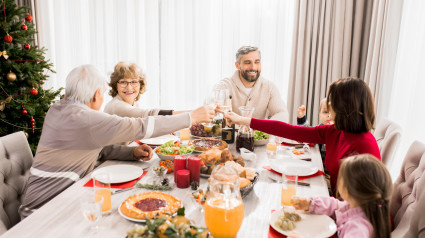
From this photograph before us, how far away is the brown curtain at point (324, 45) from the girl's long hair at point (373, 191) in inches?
96.7

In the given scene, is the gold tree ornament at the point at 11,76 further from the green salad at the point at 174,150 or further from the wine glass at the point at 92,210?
the wine glass at the point at 92,210

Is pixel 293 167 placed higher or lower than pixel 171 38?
lower

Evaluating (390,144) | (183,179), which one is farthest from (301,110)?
(183,179)

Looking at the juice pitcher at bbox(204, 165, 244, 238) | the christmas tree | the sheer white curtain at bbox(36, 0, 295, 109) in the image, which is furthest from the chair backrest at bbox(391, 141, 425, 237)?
the christmas tree

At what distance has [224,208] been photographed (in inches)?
39.0

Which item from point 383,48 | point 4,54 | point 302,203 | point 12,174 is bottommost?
point 12,174

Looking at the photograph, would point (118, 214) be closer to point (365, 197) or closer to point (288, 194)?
point (288, 194)

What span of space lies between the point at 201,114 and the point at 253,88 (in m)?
1.33

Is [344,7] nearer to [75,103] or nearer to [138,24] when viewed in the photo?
[138,24]

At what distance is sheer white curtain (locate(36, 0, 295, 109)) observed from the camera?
3699 mm

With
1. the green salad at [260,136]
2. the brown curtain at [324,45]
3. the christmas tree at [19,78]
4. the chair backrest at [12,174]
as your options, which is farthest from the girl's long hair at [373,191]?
the christmas tree at [19,78]

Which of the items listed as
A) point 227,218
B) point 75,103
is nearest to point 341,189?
point 227,218

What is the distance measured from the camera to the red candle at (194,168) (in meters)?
1.46

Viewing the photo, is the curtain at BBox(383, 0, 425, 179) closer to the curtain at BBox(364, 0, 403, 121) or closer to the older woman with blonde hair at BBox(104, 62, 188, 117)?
the curtain at BBox(364, 0, 403, 121)
